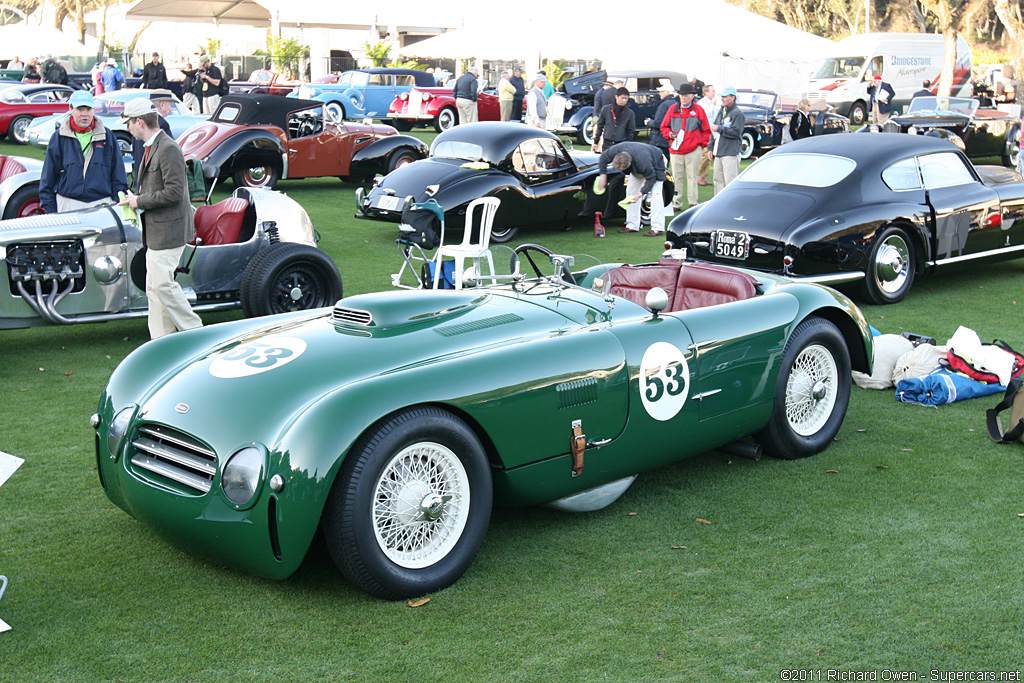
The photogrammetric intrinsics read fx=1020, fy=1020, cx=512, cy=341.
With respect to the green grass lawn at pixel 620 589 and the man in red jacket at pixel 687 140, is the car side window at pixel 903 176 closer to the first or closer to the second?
the green grass lawn at pixel 620 589

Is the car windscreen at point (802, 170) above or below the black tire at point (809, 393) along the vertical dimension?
above

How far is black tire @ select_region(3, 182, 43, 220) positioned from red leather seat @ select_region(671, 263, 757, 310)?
803 cm

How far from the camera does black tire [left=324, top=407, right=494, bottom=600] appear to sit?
147 inches

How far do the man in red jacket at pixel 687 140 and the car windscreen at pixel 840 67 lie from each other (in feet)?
64.8

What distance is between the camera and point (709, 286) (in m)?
5.83

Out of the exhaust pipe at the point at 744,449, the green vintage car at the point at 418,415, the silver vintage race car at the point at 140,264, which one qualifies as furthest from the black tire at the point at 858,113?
the green vintage car at the point at 418,415

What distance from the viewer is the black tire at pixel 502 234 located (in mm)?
12805

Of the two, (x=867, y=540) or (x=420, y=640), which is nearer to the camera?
(x=420, y=640)

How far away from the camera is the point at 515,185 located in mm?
12680

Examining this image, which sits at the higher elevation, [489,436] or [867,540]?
[489,436]

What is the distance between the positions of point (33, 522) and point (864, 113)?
30.4 metres

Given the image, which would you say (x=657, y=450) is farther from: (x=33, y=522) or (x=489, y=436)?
(x=33, y=522)

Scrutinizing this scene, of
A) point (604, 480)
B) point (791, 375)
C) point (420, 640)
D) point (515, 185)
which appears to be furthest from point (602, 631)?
point (515, 185)

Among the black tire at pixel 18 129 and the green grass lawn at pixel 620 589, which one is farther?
the black tire at pixel 18 129
